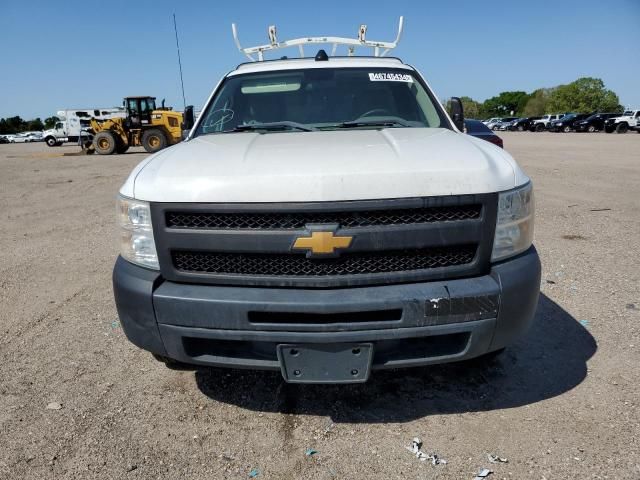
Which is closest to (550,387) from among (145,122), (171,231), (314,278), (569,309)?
(569,309)

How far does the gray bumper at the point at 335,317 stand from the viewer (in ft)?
6.95

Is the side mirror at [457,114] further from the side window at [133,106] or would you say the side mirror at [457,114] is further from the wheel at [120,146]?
the wheel at [120,146]

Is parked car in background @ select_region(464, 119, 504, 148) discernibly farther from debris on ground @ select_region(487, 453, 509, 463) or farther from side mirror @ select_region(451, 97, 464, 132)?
debris on ground @ select_region(487, 453, 509, 463)

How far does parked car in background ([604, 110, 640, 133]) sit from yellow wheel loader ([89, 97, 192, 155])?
106 ft

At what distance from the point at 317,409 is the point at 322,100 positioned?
2166 millimetres

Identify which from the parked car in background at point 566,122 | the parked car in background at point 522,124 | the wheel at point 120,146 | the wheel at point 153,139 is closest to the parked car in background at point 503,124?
the parked car in background at point 522,124

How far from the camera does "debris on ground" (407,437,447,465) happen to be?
2217 millimetres

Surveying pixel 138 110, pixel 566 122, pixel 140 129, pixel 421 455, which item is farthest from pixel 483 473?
pixel 566 122

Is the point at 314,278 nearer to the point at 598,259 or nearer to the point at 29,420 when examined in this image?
the point at 29,420

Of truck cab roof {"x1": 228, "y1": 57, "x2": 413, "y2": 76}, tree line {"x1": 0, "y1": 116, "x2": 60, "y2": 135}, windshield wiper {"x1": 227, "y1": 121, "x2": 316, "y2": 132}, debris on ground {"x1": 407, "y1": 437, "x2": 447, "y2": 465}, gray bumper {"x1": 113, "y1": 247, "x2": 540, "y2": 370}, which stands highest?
truck cab roof {"x1": 228, "y1": 57, "x2": 413, "y2": 76}

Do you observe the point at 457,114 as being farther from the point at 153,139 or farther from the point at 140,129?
the point at 140,129

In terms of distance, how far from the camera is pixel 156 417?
2.59 meters

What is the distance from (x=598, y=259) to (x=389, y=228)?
396 centimetres

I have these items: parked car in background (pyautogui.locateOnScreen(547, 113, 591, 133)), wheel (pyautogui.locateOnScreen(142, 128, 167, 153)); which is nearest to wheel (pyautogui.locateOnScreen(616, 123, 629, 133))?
parked car in background (pyautogui.locateOnScreen(547, 113, 591, 133))
